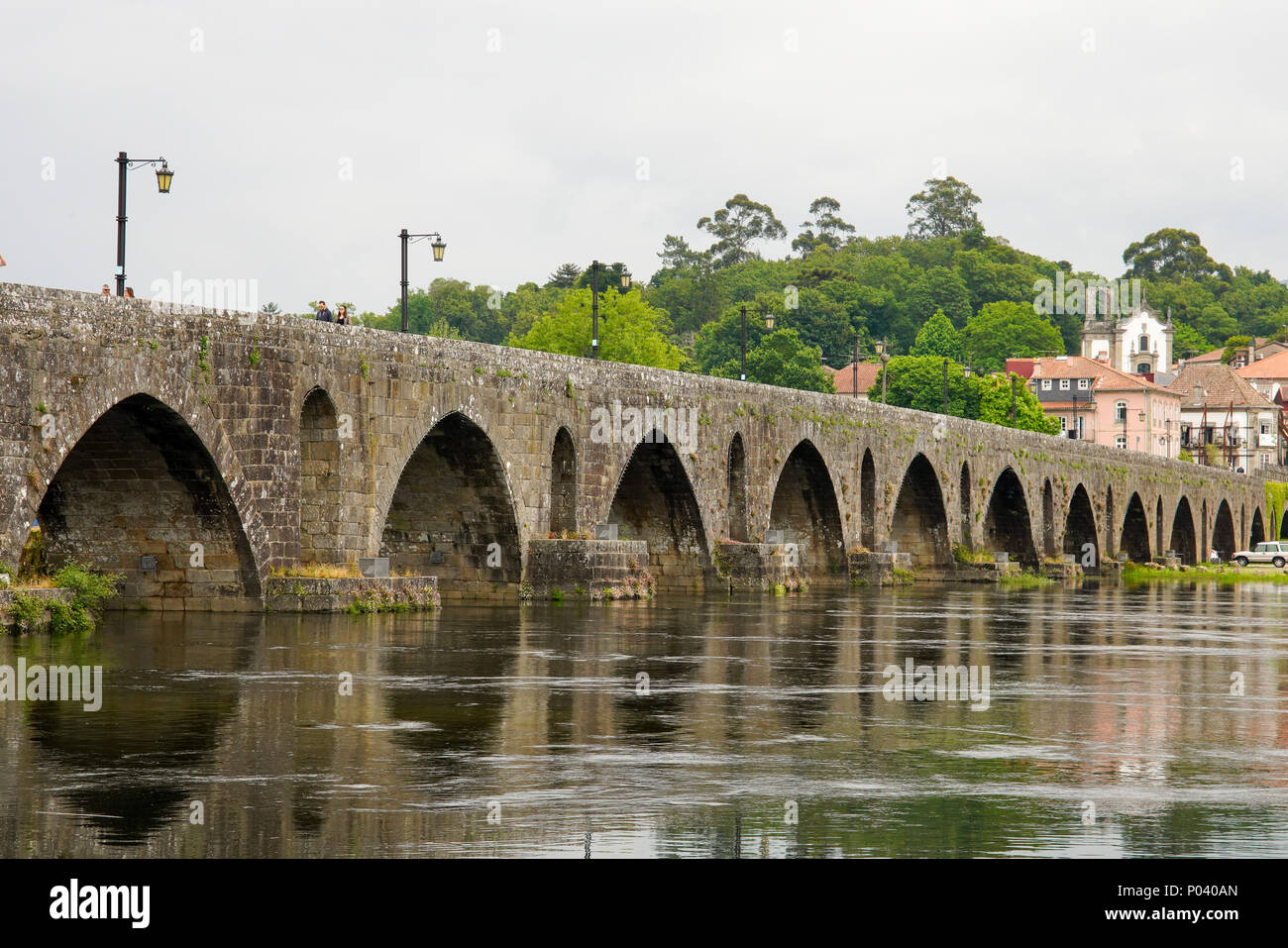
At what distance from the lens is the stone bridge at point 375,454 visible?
75.2 ft

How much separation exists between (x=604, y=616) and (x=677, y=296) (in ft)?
467

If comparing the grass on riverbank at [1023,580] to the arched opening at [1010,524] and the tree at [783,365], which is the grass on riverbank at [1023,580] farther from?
the tree at [783,365]

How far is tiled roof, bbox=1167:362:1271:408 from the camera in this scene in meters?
139

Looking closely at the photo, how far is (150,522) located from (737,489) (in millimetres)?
18633

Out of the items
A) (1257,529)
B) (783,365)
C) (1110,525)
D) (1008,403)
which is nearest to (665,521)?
(1110,525)

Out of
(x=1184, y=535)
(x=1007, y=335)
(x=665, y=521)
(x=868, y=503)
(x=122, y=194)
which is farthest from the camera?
(x=1007, y=335)

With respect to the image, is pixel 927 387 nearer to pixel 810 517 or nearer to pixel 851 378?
pixel 851 378

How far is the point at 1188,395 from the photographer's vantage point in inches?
5536

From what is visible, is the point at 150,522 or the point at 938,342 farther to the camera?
the point at 938,342

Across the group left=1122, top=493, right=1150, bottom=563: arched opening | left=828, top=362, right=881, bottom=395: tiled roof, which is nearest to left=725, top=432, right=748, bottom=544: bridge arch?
left=1122, top=493, right=1150, bottom=563: arched opening

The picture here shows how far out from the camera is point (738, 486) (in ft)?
137

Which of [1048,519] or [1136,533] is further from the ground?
[1048,519]

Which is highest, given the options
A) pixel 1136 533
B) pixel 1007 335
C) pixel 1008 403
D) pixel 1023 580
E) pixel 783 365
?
pixel 1007 335
